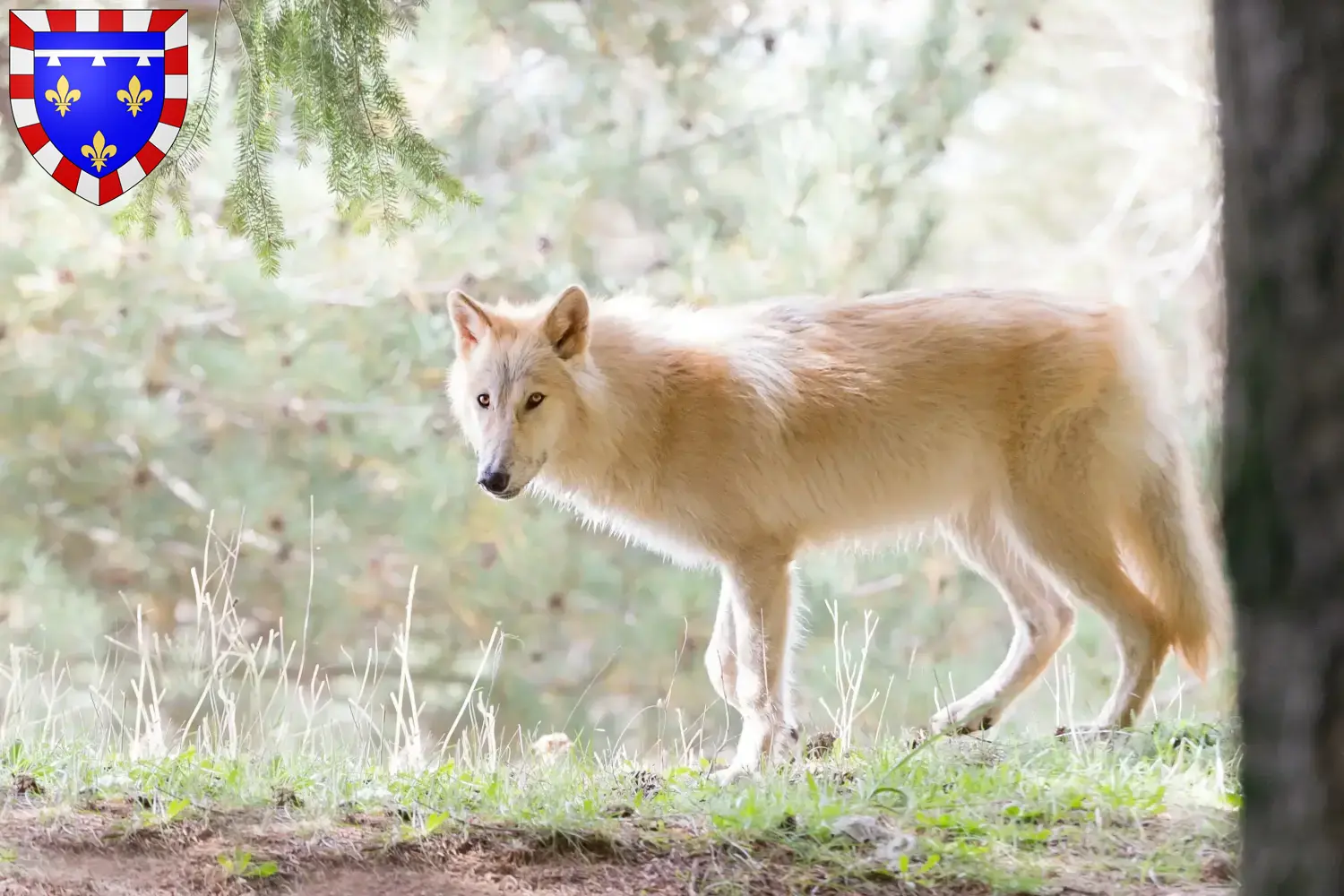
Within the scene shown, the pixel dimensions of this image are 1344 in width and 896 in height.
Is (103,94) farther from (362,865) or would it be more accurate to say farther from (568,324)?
(362,865)

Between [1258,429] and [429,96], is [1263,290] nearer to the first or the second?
[1258,429]

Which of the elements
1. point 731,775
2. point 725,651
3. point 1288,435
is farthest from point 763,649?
point 1288,435

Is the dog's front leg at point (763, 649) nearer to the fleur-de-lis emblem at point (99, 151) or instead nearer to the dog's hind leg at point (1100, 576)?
the dog's hind leg at point (1100, 576)

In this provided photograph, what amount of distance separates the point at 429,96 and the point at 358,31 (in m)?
5.01

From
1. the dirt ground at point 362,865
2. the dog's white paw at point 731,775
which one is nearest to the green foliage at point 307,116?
the dirt ground at point 362,865

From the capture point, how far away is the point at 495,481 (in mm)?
3484

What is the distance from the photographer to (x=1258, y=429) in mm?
1198

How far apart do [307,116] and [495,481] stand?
114 centimetres

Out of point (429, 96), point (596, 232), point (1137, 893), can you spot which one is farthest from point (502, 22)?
point (1137, 893)

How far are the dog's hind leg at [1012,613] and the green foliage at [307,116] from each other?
2.23m

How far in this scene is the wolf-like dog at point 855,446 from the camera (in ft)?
12.3

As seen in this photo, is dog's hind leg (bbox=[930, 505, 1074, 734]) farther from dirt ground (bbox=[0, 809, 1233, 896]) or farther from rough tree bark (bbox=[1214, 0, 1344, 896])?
rough tree bark (bbox=[1214, 0, 1344, 896])

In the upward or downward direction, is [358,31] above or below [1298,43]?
above

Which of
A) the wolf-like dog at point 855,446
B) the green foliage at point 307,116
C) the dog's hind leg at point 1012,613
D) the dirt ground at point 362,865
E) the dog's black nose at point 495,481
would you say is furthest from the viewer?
the dog's hind leg at point 1012,613
